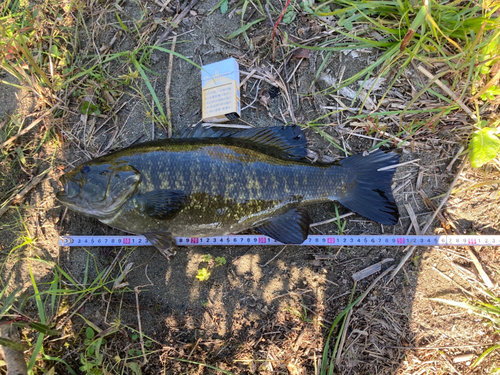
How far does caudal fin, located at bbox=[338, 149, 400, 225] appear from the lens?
10.7 feet

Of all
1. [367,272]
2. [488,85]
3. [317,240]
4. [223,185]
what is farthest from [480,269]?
[223,185]

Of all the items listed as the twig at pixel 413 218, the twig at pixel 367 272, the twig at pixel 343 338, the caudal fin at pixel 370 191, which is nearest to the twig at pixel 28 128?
the caudal fin at pixel 370 191

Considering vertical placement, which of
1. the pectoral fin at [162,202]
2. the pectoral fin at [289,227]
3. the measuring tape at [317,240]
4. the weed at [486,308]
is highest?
the pectoral fin at [162,202]

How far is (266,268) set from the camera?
351 cm

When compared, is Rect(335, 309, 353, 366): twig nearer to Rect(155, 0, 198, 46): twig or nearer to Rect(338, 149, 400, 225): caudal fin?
Rect(338, 149, 400, 225): caudal fin

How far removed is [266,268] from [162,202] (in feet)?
4.75

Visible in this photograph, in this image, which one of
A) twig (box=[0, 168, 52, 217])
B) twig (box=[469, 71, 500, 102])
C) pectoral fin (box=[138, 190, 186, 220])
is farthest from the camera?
twig (box=[0, 168, 52, 217])

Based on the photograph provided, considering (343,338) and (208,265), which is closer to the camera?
(343,338)

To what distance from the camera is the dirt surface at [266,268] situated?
10.9 ft

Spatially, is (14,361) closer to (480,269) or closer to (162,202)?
(162,202)

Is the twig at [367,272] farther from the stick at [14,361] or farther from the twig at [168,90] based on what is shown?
the stick at [14,361]

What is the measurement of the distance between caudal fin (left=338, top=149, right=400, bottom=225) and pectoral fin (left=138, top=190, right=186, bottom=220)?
1.83m

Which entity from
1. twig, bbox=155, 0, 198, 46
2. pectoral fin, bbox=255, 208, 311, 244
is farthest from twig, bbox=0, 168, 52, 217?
pectoral fin, bbox=255, 208, 311, 244

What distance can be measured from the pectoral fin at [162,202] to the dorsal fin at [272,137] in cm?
70
